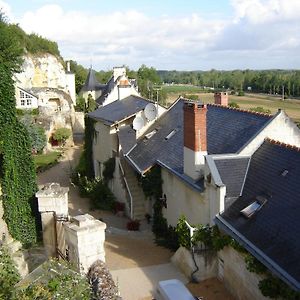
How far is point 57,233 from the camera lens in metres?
12.1

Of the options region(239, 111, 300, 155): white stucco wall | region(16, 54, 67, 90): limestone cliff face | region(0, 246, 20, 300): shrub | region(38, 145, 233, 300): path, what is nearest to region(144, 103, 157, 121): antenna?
region(38, 145, 233, 300): path

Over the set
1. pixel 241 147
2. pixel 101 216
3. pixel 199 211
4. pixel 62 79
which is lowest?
pixel 101 216

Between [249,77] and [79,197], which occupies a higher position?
[249,77]

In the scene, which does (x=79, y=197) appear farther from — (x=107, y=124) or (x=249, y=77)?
(x=249, y=77)

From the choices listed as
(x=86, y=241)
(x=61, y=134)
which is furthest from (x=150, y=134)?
(x=61, y=134)

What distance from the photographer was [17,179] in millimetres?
14750

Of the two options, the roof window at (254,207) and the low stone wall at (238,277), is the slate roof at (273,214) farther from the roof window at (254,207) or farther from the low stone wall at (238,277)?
the low stone wall at (238,277)

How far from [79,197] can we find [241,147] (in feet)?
47.8

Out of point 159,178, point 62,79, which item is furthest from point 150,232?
point 62,79

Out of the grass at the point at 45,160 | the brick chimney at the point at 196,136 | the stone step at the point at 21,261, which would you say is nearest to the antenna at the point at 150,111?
the brick chimney at the point at 196,136

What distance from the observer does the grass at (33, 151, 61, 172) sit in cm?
3500

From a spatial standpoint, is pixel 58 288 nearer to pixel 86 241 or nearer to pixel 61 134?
pixel 86 241

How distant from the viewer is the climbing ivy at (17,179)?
574 inches

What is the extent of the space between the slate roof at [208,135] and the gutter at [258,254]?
3204 millimetres
